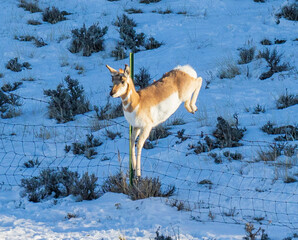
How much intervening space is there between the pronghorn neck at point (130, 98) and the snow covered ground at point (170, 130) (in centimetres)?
151

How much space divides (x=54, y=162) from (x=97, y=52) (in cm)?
591

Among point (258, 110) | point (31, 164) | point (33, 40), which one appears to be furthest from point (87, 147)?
point (33, 40)

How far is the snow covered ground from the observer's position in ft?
17.9

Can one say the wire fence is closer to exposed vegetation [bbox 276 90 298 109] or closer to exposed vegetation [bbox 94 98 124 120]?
exposed vegetation [bbox 94 98 124 120]

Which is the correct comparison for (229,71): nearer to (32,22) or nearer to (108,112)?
(108,112)

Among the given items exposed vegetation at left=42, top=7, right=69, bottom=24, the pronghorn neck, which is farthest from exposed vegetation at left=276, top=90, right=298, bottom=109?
exposed vegetation at left=42, top=7, right=69, bottom=24

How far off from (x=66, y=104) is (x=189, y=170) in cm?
391

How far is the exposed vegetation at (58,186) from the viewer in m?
6.32

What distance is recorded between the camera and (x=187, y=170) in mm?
7086

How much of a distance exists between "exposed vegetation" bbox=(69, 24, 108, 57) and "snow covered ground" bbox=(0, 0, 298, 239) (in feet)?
0.83

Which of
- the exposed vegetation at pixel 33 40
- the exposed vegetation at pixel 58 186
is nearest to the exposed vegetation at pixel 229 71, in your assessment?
the exposed vegetation at pixel 58 186

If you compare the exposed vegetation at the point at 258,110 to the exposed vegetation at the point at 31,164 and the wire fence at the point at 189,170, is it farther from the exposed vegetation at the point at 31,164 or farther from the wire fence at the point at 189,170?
the exposed vegetation at the point at 31,164

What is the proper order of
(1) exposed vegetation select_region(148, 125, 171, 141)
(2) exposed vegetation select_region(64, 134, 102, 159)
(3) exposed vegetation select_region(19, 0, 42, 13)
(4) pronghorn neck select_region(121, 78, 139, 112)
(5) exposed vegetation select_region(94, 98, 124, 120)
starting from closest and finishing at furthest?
(4) pronghorn neck select_region(121, 78, 139, 112) < (2) exposed vegetation select_region(64, 134, 102, 159) < (1) exposed vegetation select_region(148, 125, 171, 141) < (5) exposed vegetation select_region(94, 98, 124, 120) < (3) exposed vegetation select_region(19, 0, 42, 13)

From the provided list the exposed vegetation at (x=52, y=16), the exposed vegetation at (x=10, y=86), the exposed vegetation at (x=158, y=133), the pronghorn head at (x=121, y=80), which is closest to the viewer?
the pronghorn head at (x=121, y=80)
